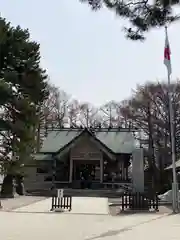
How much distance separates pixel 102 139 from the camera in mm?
37750

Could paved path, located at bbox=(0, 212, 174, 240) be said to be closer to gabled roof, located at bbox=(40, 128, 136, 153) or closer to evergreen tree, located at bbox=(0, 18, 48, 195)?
evergreen tree, located at bbox=(0, 18, 48, 195)

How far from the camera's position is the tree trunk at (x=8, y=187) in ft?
89.1

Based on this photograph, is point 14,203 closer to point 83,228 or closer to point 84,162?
point 83,228

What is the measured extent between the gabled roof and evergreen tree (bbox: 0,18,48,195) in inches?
323

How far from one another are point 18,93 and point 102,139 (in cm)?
1469

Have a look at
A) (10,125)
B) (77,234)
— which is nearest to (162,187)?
(10,125)

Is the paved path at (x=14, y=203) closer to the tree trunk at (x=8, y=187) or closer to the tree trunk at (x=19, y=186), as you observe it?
the tree trunk at (x=8, y=187)

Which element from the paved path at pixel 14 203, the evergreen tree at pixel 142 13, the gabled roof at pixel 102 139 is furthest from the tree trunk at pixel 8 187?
the evergreen tree at pixel 142 13

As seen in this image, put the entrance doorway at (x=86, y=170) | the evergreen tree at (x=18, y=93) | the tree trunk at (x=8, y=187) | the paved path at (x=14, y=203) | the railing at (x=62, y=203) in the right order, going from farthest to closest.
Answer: the entrance doorway at (x=86, y=170) → the tree trunk at (x=8, y=187) → the evergreen tree at (x=18, y=93) → the paved path at (x=14, y=203) → the railing at (x=62, y=203)

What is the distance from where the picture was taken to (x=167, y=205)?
21.5m

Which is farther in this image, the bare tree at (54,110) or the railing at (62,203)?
the bare tree at (54,110)

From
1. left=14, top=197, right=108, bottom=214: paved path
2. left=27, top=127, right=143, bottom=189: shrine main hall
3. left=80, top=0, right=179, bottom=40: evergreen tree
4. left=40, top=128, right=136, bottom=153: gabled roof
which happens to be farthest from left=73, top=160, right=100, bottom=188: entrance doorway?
left=80, top=0, right=179, bottom=40: evergreen tree

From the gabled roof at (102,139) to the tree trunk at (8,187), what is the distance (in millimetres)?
7611

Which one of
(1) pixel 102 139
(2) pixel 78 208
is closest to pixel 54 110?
(1) pixel 102 139
